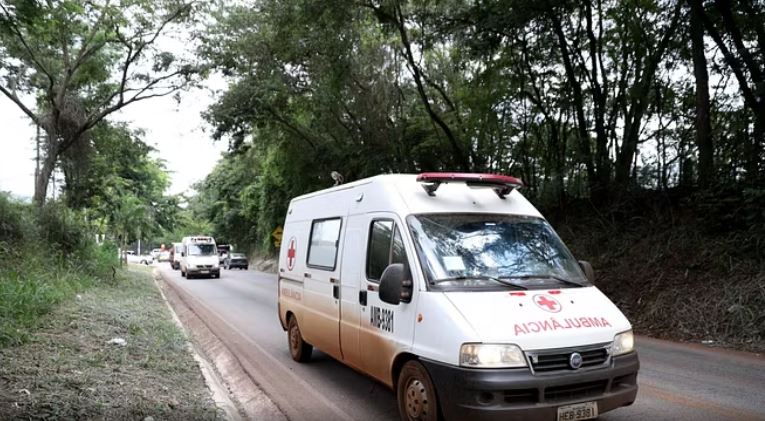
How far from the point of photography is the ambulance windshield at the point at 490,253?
481cm

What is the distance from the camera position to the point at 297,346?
8195 millimetres

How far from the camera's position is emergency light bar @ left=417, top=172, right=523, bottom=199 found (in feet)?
17.9

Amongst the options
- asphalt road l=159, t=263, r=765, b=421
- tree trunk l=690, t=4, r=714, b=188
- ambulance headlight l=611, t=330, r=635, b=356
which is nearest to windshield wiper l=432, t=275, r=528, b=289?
ambulance headlight l=611, t=330, r=635, b=356

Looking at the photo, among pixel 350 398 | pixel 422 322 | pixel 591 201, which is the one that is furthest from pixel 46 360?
pixel 591 201

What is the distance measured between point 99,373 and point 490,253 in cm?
437

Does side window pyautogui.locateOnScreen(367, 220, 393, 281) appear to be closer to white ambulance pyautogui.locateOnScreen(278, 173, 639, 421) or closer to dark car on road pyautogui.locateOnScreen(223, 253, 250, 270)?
white ambulance pyautogui.locateOnScreen(278, 173, 639, 421)

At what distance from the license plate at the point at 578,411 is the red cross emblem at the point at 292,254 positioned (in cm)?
508

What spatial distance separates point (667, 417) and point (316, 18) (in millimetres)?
13140

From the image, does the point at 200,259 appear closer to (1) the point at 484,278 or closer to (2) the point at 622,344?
(1) the point at 484,278

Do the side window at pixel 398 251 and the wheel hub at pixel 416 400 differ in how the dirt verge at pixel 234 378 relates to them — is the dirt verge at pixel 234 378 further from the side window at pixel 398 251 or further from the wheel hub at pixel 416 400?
the side window at pixel 398 251

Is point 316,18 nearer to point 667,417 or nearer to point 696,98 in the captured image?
point 696,98

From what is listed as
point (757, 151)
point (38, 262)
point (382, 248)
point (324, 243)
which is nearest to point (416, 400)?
point (382, 248)

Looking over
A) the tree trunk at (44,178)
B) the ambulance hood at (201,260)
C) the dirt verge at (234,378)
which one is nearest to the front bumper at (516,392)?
the dirt verge at (234,378)

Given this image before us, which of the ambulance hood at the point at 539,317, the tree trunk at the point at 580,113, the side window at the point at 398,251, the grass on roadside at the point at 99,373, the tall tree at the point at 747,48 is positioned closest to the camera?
the ambulance hood at the point at 539,317
